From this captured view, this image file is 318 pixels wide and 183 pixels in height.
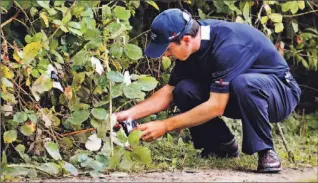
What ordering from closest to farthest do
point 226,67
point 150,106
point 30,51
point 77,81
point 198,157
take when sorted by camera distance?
point 30,51
point 226,67
point 77,81
point 150,106
point 198,157

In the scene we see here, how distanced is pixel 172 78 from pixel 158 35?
55cm

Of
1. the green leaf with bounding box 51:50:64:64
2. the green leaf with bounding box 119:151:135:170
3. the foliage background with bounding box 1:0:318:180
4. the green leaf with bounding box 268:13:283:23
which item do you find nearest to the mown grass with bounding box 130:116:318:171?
the foliage background with bounding box 1:0:318:180

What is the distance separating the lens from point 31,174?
3.20m

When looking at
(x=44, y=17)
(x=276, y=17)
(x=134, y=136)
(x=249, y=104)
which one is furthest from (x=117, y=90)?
(x=276, y=17)

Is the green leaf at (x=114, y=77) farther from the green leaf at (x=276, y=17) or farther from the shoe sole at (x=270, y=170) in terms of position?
the green leaf at (x=276, y=17)

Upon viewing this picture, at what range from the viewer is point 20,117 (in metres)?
3.34

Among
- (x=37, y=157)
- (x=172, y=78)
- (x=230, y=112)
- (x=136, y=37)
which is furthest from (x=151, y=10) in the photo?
(x=37, y=157)

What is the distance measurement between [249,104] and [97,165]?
0.86m

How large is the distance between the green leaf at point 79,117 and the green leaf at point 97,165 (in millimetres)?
280

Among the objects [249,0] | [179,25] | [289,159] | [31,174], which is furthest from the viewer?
[249,0]

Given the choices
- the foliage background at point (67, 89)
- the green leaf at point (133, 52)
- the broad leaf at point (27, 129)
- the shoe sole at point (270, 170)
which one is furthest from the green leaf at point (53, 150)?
the shoe sole at point (270, 170)

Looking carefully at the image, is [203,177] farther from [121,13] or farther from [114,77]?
[121,13]

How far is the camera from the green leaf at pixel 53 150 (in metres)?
3.33

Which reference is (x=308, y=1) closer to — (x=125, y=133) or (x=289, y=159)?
(x=289, y=159)
